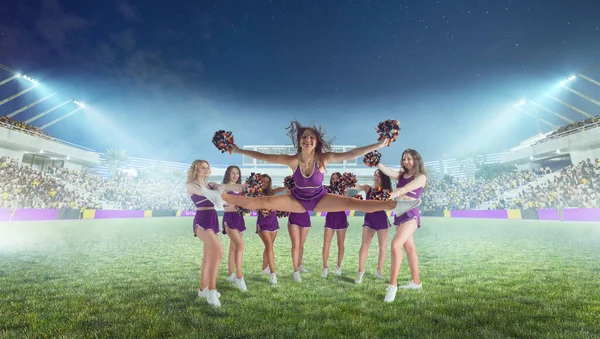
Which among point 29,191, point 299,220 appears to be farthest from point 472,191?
point 29,191

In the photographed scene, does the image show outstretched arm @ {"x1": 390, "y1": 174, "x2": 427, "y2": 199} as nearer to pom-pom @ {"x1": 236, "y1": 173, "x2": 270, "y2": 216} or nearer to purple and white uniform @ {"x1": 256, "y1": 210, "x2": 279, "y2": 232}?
pom-pom @ {"x1": 236, "y1": 173, "x2": 270, "y2": 216}

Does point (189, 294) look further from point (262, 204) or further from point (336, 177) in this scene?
point (336, 177)

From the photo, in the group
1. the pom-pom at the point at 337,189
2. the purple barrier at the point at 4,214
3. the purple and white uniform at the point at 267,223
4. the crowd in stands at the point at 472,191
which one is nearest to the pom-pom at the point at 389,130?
the pom-pom at the point at 337,189

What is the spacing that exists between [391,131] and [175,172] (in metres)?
79.6

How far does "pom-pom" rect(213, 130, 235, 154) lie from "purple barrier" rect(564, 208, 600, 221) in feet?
94.9

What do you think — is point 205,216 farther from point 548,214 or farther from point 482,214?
point 482,214

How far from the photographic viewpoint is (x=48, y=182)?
1238 inches

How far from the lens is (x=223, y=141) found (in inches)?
204

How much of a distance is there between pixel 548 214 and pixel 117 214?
41.9 meters

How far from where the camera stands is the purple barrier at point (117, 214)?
1276 inches

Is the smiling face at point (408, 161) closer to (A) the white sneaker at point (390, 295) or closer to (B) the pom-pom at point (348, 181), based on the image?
(B) the pom-pom at point (348, 181)

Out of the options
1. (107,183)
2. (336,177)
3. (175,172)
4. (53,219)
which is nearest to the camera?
(336,177)

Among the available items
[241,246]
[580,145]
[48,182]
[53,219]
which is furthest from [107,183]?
[580,145]

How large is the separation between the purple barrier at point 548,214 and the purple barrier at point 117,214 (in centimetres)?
4102
